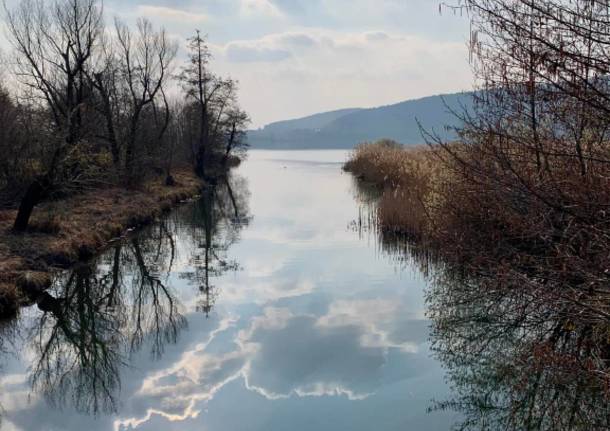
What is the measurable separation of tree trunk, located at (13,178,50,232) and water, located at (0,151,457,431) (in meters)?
1.96

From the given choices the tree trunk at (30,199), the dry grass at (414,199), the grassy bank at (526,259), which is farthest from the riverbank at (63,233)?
the dry grass at (414,199)

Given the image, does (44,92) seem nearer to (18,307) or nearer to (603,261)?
(18,307)

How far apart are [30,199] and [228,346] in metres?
7.28

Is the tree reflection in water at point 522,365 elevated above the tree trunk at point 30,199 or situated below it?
below

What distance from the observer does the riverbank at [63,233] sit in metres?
10.1

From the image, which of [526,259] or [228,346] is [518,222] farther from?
[228,346]

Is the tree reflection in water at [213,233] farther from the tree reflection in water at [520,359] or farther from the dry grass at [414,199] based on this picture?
the dry grass at [414,199]

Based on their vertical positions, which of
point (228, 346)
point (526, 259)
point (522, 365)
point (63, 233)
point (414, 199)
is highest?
point (414, 199)

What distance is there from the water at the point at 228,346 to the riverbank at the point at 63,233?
48 centimetres

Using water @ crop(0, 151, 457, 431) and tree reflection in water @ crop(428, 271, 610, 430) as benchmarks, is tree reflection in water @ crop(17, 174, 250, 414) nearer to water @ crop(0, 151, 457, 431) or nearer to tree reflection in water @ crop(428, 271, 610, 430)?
water @ crop(0, 151, 457, 431)

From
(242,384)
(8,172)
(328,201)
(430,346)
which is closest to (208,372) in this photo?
(242,384)

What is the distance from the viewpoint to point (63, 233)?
1347cm

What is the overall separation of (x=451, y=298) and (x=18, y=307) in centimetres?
790

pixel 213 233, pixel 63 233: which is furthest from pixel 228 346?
pixel 213 233
